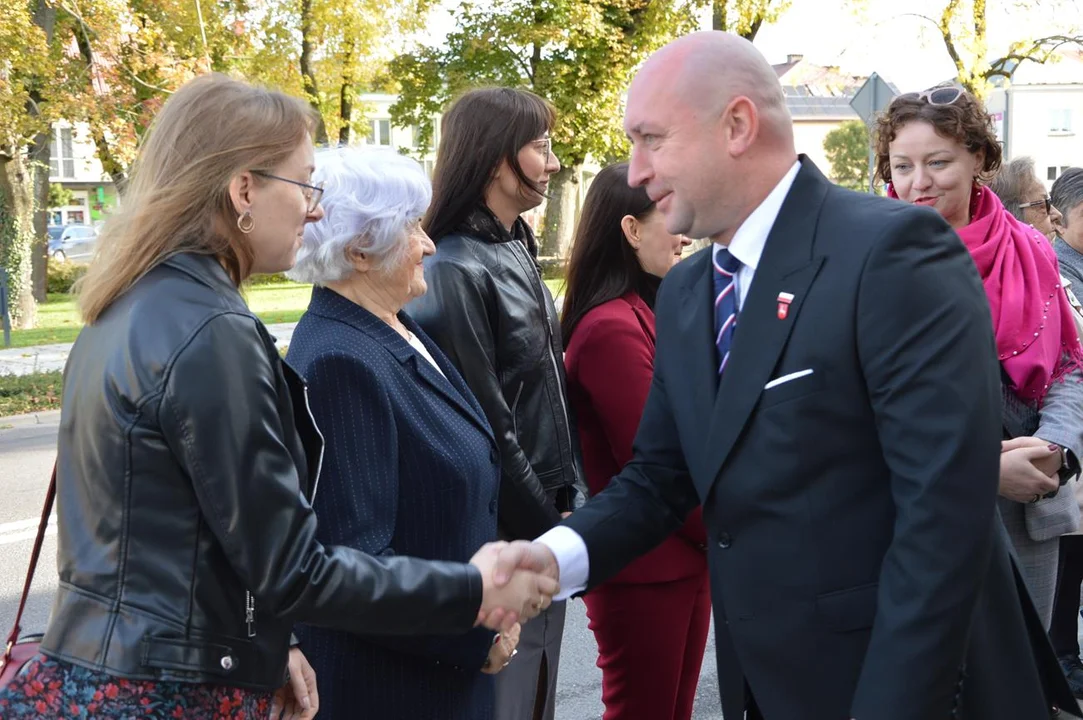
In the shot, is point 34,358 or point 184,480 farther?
point 34,358

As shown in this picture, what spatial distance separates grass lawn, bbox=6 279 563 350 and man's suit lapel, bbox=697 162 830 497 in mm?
11131

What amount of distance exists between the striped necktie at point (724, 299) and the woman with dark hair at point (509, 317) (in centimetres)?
102

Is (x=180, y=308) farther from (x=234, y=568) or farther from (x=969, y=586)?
(x=969, y=586)

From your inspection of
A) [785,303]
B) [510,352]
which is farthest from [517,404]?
[785,303]

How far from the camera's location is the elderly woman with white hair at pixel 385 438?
8.43ft

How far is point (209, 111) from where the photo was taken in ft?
7.07

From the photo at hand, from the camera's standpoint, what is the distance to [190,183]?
2.10 metres

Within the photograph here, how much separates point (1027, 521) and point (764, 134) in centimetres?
178

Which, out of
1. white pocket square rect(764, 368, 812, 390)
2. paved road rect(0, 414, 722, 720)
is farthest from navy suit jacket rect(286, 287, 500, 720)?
paved road rect(0, 414, 722, 720)

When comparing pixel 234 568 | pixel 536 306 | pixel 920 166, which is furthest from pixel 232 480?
pixel 920 166

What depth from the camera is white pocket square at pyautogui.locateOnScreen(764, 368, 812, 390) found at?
6.61 feet

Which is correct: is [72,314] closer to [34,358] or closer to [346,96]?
[34,358]

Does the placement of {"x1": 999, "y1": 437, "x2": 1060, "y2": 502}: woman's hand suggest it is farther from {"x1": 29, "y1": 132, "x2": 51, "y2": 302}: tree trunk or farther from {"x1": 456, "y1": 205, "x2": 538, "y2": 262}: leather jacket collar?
{"x1": 29, "y1": 132, "x2": 51, "y2": 302}: tree trunk

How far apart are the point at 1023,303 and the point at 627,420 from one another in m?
1.20
